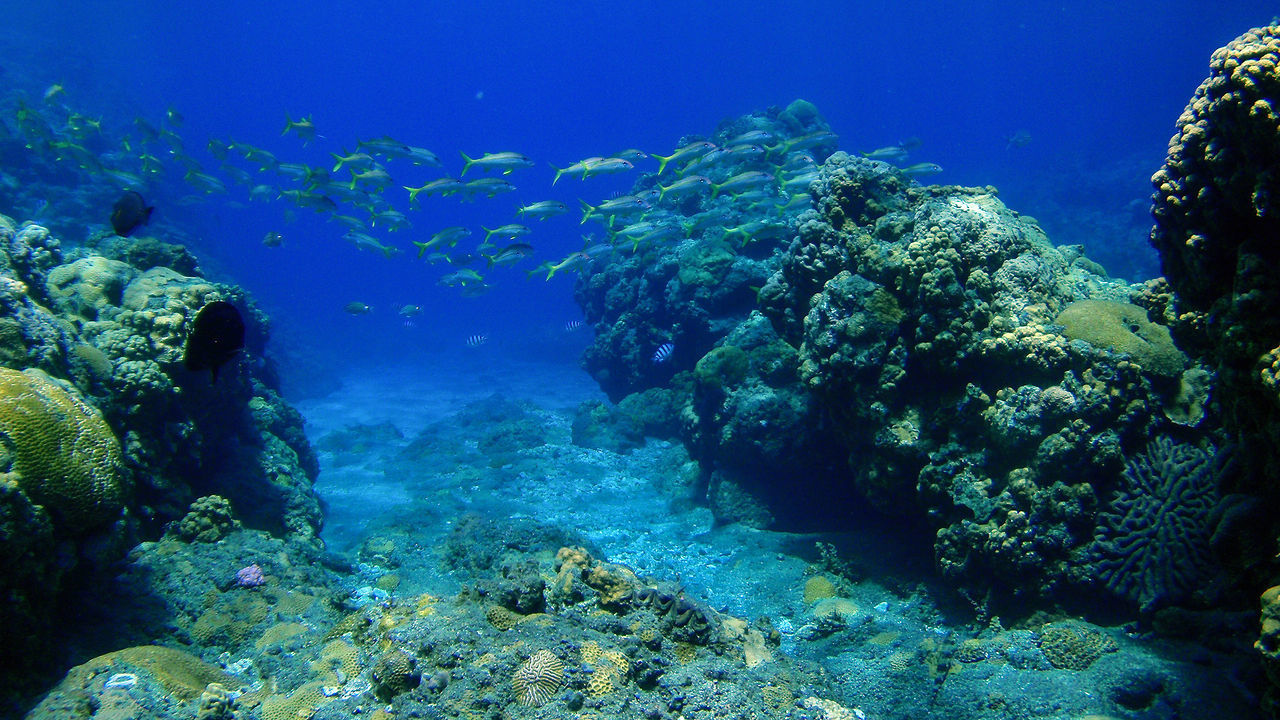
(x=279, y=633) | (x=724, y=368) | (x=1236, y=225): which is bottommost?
(x=279, y=633)

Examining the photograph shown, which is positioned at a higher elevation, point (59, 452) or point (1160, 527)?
point (59, 452)

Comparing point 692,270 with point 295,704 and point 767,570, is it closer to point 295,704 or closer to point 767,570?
point 767,570

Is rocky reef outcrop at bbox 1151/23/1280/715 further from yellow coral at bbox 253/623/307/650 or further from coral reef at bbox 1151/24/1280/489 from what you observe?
yellow coral at bbox 253/623/307/650

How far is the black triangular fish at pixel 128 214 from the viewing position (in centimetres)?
527

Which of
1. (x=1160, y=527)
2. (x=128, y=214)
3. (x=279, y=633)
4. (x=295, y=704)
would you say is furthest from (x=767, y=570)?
(x=128, y=214)

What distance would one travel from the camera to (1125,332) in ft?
17.3

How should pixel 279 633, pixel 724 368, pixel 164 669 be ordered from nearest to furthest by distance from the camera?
pixel 164 669
pixel 279 633
pixel 724 368

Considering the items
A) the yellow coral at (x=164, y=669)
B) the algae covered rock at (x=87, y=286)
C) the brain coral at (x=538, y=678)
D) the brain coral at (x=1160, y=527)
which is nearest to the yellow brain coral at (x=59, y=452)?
the yellow coral at (x=164, y=669)

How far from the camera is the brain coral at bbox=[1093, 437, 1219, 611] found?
4.43 m

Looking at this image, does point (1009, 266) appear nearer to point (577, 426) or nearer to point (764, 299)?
point (764, 299)

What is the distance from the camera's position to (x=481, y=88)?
134m

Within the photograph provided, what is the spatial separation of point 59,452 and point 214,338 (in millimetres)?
1943

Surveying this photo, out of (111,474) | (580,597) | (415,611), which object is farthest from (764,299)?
(111,474)

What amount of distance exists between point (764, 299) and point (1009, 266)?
12.6 feet
